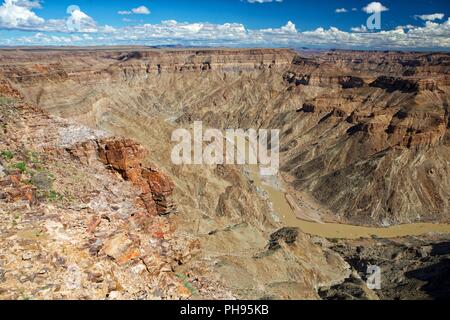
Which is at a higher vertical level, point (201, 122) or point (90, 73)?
point (90, 73)

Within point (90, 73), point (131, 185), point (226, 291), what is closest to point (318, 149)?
point (131, 185)

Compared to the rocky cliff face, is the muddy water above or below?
below
